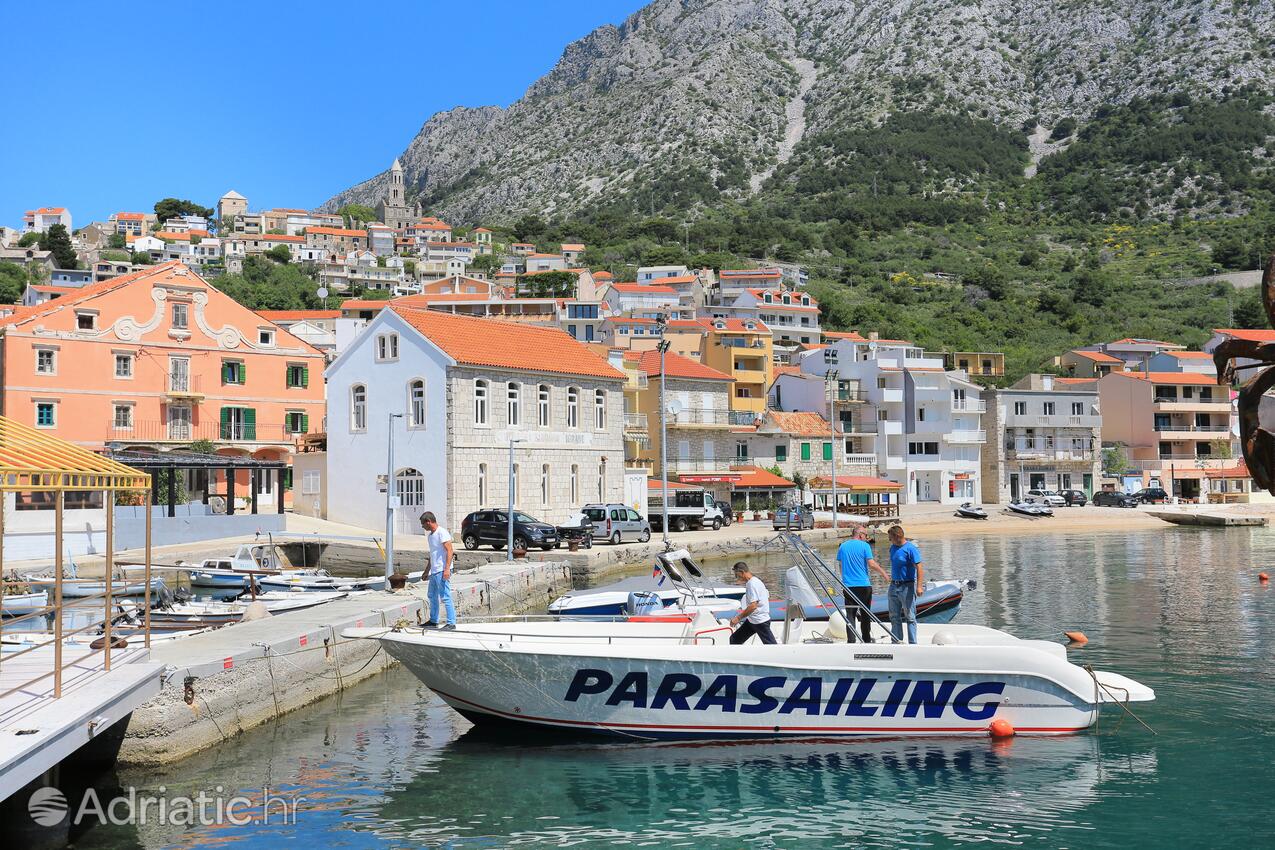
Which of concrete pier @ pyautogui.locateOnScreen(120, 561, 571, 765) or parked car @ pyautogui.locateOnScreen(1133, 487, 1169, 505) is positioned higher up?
parked car @ pyautogui.locateOnScreen(1133, 487, 1169, 505)

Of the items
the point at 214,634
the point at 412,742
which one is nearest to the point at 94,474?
the point at 412,742

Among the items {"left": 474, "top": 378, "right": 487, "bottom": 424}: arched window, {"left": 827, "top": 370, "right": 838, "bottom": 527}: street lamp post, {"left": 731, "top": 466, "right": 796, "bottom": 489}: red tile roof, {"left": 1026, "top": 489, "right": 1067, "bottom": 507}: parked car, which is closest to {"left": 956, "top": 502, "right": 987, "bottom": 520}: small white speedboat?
{"left": 1026, "top": 489, "right": 1067, "bottom": 507}: parked car

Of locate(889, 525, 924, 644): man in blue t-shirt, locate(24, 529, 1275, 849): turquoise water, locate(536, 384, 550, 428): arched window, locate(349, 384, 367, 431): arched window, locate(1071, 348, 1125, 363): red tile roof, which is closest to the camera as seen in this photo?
locate(24, 529, 1275, 849): turquoise water

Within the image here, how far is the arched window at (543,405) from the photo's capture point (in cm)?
4790

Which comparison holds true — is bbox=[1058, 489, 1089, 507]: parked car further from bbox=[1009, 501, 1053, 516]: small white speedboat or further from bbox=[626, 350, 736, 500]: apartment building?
bbox=[626, 350, 736, 500]: apartment building

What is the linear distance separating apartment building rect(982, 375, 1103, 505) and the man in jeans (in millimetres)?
71954

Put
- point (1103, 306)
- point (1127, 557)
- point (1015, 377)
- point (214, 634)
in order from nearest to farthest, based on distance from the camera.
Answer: point (214, 634)
point (1127, 557)
point (1015, 377)
point (1103, 306)

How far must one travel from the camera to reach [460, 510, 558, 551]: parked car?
40781 mm

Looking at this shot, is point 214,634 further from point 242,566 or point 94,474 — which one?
point 242,566

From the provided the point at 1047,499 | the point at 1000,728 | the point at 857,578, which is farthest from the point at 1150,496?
the point at 857,578

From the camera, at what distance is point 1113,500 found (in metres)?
79.2

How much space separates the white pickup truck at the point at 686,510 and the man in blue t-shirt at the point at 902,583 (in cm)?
3761

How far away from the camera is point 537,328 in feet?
171

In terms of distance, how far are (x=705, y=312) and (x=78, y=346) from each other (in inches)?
3509
